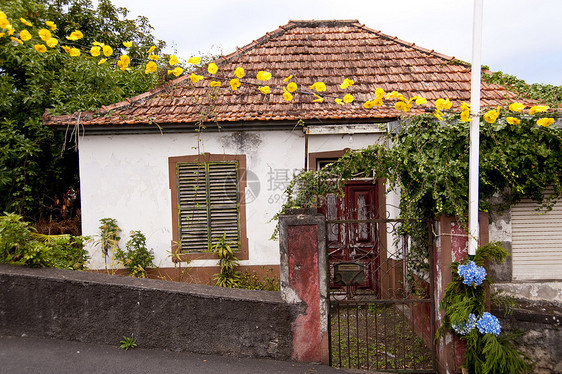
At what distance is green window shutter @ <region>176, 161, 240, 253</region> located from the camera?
7.20 m

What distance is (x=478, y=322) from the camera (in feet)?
12.7

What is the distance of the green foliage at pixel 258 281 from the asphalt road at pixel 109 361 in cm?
295

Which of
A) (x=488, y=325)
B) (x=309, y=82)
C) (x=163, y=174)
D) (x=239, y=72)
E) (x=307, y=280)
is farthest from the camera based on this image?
(x=309, y=82)

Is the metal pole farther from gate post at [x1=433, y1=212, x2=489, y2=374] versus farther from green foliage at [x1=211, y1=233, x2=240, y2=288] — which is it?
green foliage at [x1=211, y1=233, x2=240, y2=288]

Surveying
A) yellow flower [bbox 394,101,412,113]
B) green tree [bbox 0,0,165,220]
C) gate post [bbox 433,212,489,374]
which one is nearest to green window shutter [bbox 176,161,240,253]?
green tree [bbox 0,0,165,220]

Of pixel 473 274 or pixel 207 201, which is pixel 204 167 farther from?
pixel 473 274

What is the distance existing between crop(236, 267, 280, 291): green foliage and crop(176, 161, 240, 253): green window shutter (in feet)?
2.15

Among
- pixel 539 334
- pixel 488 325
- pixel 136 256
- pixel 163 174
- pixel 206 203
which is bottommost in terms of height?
pixel 539 334

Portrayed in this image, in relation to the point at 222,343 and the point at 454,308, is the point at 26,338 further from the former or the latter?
the point at 454,308

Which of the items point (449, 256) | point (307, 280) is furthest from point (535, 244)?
point (307, 280)

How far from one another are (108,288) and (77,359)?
2.10 ft

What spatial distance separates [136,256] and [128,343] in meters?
3.18

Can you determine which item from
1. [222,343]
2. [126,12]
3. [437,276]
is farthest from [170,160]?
[126,12]

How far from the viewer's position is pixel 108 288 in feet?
12.6
